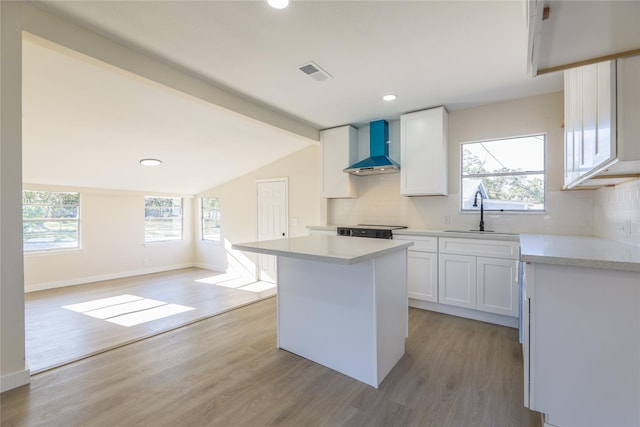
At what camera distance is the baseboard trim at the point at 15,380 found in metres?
1.95

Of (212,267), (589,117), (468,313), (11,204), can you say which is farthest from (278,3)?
(212,267)

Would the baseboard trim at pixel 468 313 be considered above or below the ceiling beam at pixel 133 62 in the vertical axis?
below

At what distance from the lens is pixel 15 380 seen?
1.99 meters

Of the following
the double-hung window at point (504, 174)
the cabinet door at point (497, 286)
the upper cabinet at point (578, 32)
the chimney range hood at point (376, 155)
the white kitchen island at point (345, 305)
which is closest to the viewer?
the upper cabinet at point (578, 32)

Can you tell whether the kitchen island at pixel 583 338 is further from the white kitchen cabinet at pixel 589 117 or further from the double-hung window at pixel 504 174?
the double-hung window at pixel 504 174

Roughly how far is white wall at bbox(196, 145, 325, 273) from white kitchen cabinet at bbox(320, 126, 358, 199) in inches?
11.1

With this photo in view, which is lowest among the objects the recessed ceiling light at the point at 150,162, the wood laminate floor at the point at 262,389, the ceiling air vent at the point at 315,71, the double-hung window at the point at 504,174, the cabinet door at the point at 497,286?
the wood laminate floor at the point at 262,389

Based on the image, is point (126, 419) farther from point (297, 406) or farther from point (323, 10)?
point (323, 10)

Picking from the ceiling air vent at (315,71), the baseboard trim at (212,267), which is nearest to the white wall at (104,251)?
the baseboard trim at (212,267)

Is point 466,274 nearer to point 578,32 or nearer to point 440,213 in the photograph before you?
point 440,213

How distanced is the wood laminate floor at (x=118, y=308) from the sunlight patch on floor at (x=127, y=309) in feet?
0.04

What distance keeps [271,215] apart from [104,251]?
3.35 m

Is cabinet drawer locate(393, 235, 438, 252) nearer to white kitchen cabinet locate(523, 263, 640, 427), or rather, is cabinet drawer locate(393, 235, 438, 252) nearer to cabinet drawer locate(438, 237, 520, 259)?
cabinet drawer locate(438, 237, 520, 259)

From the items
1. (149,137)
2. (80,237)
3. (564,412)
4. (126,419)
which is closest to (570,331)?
(564,412)
